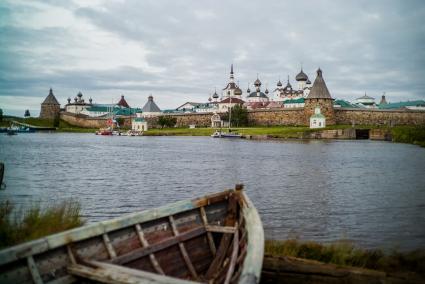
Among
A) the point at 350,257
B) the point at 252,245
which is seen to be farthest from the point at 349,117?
the point at 252,245

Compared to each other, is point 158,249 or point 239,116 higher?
point 239,116

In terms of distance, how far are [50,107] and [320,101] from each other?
98.6 m

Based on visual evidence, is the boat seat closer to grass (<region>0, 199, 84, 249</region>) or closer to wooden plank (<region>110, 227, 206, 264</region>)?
wooden plank (<region>110, 227, 206, 264</region>)

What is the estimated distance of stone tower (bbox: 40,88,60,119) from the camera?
502 feet

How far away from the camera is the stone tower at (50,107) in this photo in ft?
502

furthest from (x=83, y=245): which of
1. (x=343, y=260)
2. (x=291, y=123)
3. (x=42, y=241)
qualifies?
(x=291, y=123)

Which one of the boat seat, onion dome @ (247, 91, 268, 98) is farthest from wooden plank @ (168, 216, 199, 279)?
onion dome @ (247, 91, 268, 98)

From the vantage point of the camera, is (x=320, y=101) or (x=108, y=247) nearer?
(x=108, y=247)

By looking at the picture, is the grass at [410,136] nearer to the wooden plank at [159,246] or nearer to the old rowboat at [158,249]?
the old rowboat at [158,249]

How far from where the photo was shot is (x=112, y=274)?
17.7 feet

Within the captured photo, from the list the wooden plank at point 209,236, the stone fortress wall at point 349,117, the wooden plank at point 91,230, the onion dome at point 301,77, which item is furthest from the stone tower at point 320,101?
the wooden plank at point 91,230

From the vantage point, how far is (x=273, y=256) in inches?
322

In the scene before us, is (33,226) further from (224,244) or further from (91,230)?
(224,244)

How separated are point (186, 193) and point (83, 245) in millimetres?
15060
